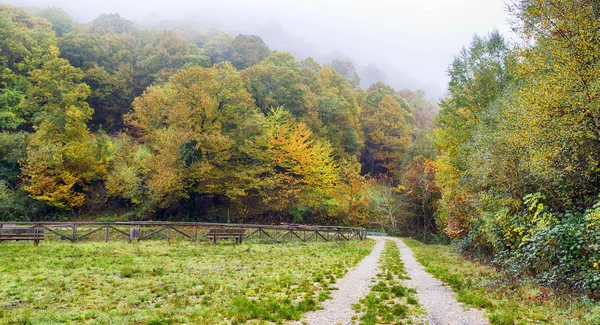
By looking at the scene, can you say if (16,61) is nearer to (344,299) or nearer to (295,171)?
(295,171)

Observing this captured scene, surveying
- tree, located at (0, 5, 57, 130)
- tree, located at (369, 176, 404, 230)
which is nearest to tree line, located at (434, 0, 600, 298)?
tree, located at (369, 176, 404, 230)

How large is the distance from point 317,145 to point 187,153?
12576mm

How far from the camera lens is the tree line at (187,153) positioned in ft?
92.1

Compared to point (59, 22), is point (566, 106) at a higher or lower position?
lower

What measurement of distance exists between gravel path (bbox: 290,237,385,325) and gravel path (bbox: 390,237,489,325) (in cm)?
132

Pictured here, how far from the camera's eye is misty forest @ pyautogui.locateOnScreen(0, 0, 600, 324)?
26.5 feet

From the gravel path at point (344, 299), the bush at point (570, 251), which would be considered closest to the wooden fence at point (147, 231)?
the gravel path at point (344, 299)

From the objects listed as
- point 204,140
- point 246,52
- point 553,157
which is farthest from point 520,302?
point 246,52

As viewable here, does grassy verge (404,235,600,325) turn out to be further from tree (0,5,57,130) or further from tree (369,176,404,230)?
tree (0,5,57,130)

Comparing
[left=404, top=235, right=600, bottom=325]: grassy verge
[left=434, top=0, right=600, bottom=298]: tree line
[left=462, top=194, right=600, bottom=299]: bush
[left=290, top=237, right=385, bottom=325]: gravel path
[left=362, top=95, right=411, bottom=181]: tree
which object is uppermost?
[left=362, top=95, right=411, bottom=181]: tree

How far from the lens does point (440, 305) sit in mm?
6793

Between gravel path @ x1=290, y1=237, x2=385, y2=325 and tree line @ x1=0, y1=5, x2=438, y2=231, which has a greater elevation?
tree line @ x1=0, y1=5, x2=438, y2=231

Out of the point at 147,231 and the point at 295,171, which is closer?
the point at 147,231

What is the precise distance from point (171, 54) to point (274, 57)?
17338 mm
